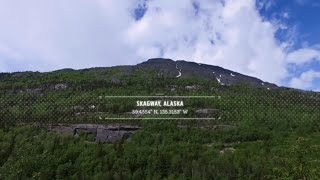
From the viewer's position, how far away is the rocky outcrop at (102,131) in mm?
169375

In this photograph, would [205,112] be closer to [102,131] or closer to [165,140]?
[165,140]

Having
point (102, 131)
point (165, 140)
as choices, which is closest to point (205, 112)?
point (165, 140)

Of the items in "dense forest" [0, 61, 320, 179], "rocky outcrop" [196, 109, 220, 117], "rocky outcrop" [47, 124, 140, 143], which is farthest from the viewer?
"rocky outcrop" [196, 109, 220, 117]

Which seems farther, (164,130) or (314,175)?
(164,130)

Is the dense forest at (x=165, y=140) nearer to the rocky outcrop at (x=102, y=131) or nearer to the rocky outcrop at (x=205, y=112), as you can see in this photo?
the rocky outcrop at (x=205, y=112)

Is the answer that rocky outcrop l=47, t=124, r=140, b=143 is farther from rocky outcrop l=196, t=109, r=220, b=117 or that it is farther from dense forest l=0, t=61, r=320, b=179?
rocky outcrop l=196, t=109, r=220, b=117

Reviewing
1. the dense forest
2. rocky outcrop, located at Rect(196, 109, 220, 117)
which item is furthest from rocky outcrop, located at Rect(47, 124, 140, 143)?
rocky outcrop, located at Rect(196, 109, 220, 117)

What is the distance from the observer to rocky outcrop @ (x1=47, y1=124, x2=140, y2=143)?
169 meters

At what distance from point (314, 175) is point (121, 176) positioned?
107513 millimetres

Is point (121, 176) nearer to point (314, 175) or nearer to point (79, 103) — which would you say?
point (79, 103)

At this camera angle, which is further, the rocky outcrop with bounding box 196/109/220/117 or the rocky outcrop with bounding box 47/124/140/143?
the rocky outcrop with bounding box 196/109/220/117

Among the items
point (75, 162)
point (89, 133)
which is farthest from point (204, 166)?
point (89, 133)

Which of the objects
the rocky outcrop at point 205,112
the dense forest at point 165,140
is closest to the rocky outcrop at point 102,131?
the dense forest at point 165,140

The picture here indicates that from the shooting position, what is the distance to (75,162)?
474ft
